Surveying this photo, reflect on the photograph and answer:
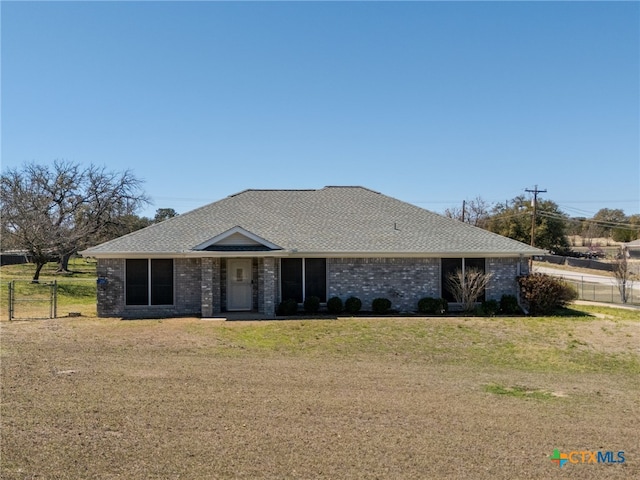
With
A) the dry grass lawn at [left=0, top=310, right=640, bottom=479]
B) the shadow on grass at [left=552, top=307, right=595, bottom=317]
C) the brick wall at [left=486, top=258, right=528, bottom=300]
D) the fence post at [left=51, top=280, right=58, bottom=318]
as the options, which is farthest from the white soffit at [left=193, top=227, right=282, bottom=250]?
the shadow on grass at [left=552, top=307, right=595, bottom=317]

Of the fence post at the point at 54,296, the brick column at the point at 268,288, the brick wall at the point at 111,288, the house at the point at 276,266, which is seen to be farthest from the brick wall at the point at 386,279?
the fence post at the point at 54,296

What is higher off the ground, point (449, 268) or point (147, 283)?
point (449, 268)

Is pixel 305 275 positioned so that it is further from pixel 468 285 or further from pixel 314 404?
pixel 314 404

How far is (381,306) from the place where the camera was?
18.7 meters

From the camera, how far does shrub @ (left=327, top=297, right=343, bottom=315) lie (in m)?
18.6

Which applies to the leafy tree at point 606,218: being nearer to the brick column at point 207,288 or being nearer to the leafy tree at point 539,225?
the leafy tree at point 539,225

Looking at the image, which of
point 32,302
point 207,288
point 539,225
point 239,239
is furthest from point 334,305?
point 539,225

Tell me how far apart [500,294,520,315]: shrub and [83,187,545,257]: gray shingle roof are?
5.81ft

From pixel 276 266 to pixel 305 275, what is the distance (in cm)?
119

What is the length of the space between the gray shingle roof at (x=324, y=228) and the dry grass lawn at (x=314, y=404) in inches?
196

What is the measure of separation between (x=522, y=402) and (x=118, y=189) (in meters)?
42.9

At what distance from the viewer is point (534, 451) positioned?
20.1 feet

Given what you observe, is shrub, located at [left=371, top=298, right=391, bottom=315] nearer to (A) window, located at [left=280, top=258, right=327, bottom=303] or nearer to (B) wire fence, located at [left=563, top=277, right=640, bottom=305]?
(A) window, located at [left=280, top=258, right=327, bottom=303]

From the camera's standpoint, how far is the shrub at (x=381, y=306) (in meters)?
18.7
